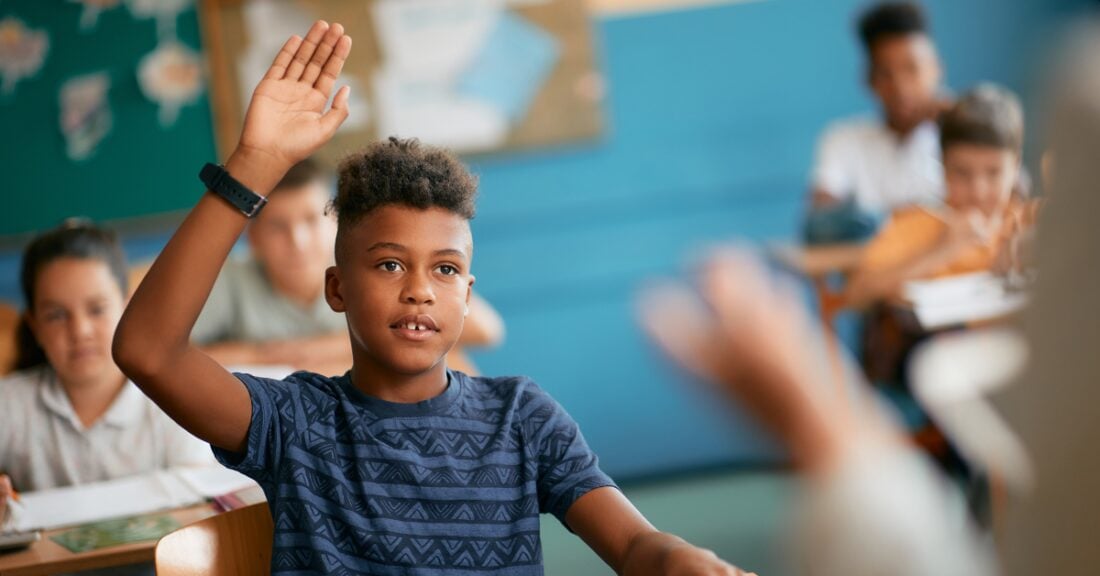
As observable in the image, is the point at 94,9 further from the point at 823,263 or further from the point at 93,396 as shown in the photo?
the point at 823,263

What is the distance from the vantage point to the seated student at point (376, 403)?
4.35ft

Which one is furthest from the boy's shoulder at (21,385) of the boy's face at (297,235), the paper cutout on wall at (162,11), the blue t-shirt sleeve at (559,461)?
the paper cutout on wall at (162,11)

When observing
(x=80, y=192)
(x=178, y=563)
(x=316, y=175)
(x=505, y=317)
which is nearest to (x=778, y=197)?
(x=505, y=317)

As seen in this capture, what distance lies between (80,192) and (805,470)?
4031 mm

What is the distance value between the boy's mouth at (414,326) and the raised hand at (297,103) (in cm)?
23

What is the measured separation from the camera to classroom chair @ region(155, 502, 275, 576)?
1.49m

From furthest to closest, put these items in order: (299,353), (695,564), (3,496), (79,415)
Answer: (299,353), (79,415), (3,496), (695,564)

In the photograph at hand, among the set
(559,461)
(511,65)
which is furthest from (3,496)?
(511,65)

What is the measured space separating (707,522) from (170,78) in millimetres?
2503

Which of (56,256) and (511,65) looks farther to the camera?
(511,65)

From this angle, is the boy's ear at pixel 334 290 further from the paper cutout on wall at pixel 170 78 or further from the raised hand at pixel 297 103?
the paper cutout on wall at pixel 170 78

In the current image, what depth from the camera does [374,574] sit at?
138 cm

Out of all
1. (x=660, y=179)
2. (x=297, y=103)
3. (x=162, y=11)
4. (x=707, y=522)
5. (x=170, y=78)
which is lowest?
(x=707, y=522)

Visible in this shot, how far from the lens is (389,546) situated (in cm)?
138
